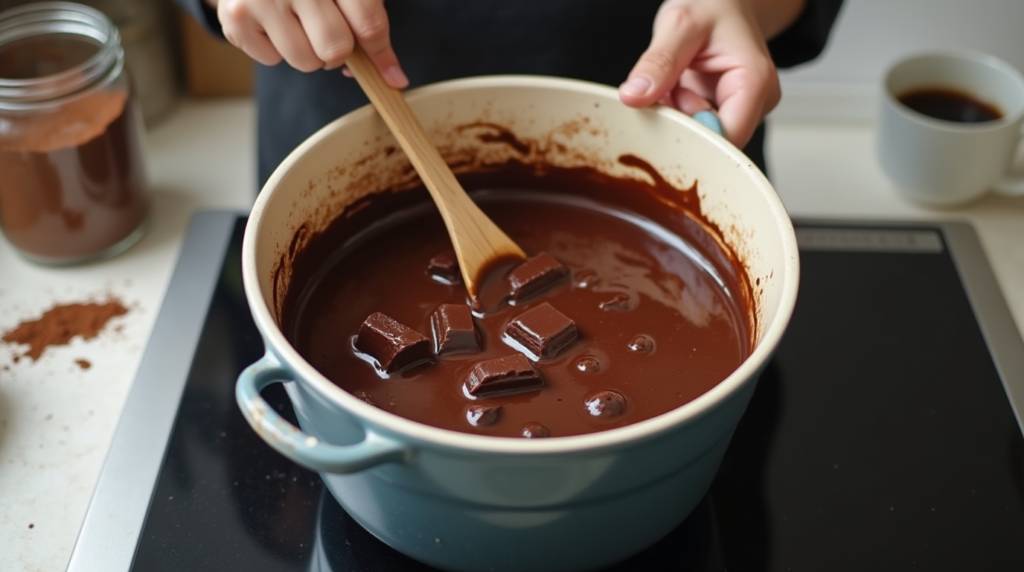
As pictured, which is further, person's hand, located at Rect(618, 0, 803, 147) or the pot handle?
person's hand, located at Rect(618, 0, 803, 147)

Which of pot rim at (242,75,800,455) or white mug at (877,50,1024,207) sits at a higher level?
pot rim at (242,75,800,455)

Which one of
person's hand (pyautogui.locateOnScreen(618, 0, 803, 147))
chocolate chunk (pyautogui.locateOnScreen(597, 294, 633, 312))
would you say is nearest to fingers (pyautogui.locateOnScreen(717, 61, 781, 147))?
person's hand (pyautogui.locateOnScreen(618, 0, 803, 147))

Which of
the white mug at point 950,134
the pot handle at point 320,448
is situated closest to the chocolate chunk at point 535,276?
the pot handle at point 320,448

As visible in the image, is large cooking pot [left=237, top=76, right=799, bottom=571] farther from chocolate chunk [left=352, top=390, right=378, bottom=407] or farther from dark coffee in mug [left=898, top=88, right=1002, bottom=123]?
dark coffee in mug [left=898, top=88, right=1002, bottom=123]

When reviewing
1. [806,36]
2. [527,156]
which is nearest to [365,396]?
[527,156]

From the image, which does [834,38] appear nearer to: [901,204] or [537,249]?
[901,204]

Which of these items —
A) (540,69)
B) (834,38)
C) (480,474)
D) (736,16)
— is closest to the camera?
(480,474)

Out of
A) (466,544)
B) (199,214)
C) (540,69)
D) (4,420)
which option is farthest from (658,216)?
(4,420)
